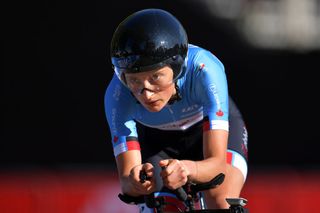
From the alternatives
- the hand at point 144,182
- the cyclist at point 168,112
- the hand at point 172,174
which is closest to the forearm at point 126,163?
the cyclist at point 168,112

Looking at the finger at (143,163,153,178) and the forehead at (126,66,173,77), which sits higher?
the forehead at (126,66,173,77)

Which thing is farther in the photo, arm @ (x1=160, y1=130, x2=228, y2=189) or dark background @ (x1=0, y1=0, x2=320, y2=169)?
dark background @ (x1=0, y1=0, x2=320, y2=169)

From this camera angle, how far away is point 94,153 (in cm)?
1055

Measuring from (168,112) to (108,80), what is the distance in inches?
196

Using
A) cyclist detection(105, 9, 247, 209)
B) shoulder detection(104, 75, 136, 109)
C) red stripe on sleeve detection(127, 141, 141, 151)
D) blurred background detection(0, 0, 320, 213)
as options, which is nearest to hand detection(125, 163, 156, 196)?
cyclist detection(105, 9, 247, 209)

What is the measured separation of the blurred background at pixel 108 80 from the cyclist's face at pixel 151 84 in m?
4.61

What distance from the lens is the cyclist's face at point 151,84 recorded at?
16.0 feet

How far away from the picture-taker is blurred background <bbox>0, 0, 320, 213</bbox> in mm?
10227

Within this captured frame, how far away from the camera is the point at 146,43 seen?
4750mm

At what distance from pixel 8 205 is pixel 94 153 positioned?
198 centimetres

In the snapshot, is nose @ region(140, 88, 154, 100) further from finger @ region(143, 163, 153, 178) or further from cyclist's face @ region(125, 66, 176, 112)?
finger @ region(143, 163, 153, 178)

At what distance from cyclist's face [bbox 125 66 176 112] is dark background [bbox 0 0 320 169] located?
214 inches

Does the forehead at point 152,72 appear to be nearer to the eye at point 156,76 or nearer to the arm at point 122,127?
the eye at point 156,76

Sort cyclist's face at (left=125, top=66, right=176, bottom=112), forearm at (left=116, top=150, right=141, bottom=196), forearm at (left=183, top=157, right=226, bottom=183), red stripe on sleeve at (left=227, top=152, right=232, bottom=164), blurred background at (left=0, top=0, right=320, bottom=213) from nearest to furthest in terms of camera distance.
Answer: forearm at (left=183, top=157, right=226, bottom=183), cyclist's face at (left=125, top=66, right=176, bottom=112), forearm at (left=116, top=150, right=141, bottom=196), red stripe on sleeve at (left=227, top=152, right=232, bottom=164), blurred background at (left=0, top=0, right=320, bottom=213)
